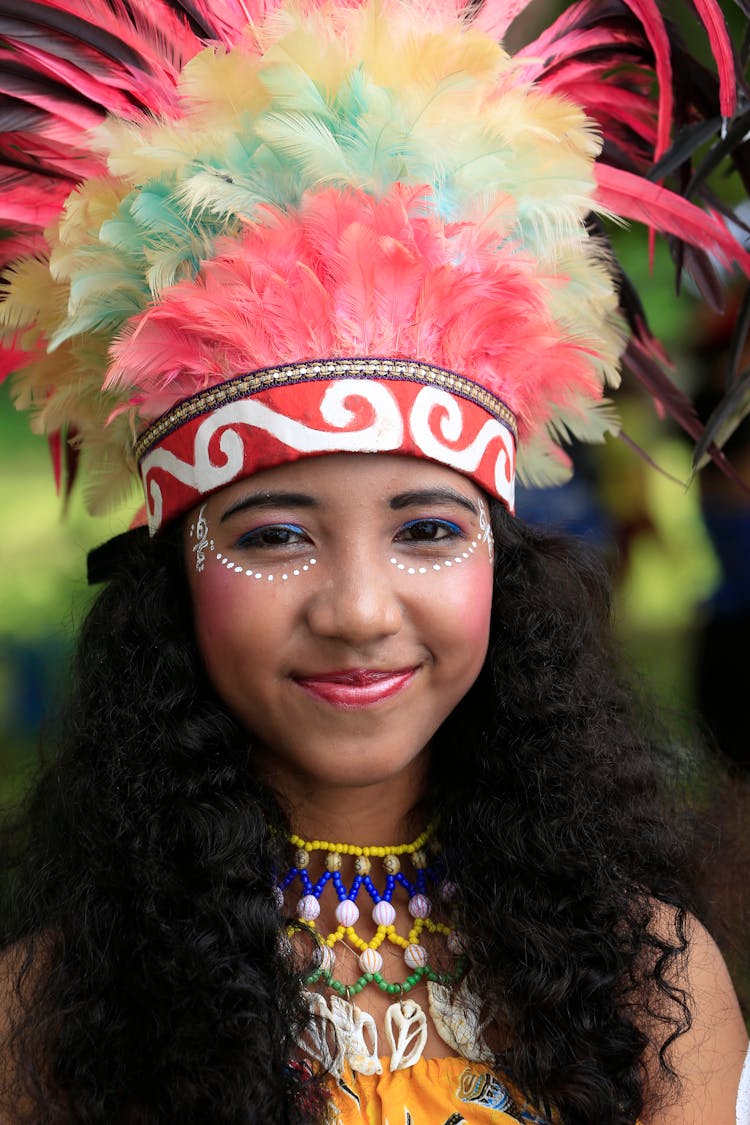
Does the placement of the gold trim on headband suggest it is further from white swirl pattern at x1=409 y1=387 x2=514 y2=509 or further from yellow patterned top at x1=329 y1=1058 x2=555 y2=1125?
yellow patterned top at x1=329 y1=1058 x2=555 y2=1125

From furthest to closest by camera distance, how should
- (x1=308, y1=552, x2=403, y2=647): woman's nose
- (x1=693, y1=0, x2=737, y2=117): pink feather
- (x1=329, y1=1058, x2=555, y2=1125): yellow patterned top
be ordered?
(x1=693, y1=0, x2=737, y2=117): pink feather < (x1=329, y1=1058, x2=555, y2=1125): yellow patterned top < (x1=308, y1=552, x2=403, y2=647): woman's nose

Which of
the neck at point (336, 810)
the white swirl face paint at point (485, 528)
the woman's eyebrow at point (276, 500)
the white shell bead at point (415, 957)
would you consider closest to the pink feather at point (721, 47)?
the white swirl face paint at point (485, 528)

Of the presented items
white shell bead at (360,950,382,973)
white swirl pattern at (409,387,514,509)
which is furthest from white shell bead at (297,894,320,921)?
white swirl pattern at (409,387,514,509)

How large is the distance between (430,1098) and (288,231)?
4.37 ft

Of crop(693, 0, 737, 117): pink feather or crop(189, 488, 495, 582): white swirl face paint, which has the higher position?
crop(693, 0, 737, 117): pink feather

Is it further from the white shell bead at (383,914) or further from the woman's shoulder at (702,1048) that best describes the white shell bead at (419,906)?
the woman's shoulder at (702,1048)

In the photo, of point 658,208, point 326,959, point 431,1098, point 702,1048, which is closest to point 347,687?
point 326,959

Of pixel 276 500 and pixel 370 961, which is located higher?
pixel 276 500

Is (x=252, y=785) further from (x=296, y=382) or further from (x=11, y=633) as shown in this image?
(x=11, y=633)

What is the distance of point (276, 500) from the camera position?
1896 mm

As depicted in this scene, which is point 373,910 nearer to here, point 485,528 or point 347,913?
point 347,913

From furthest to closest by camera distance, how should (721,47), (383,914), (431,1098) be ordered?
(721,47), (383,914), (431,1098)

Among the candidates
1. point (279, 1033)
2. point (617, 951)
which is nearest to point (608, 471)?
point (617, 951)

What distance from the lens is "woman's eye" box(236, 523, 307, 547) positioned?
1.89 m
